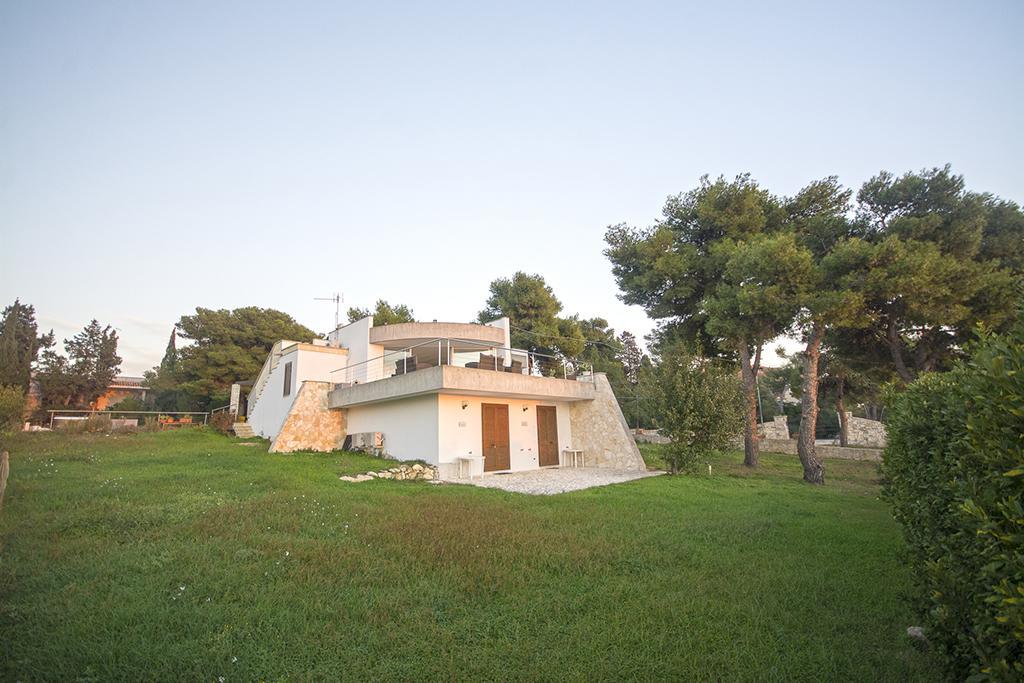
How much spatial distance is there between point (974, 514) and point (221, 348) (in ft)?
121

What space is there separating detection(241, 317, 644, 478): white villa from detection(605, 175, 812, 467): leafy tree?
4.45 m

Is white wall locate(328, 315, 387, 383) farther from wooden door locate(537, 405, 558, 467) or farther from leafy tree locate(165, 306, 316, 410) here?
leafy tree locate(165, 306, 316, 410)

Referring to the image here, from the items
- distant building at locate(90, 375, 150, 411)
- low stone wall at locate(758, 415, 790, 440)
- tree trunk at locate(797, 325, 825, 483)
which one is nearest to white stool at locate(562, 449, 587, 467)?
tree trunk at locate(797, 325, 825, 483)

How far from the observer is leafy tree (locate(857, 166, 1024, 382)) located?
1338 cm

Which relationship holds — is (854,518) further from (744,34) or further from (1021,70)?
(744,34)

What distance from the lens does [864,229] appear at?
1560cm

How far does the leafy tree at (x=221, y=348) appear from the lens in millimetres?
31391

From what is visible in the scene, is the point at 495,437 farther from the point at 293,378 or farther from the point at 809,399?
the point at 809,399

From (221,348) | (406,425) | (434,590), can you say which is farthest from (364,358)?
(221,348)

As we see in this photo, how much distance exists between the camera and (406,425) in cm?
1579

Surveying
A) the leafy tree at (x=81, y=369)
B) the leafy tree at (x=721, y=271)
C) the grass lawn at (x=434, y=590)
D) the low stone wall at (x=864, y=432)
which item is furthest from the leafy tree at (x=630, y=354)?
the leafy tree at (x=81, y=369)

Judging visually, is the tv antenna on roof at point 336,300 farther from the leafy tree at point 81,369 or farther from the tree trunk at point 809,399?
the tree trunk at point 809,399

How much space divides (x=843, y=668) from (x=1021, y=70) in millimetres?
7019

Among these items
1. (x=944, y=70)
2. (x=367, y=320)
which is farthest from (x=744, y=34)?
(x=367, y=320)
